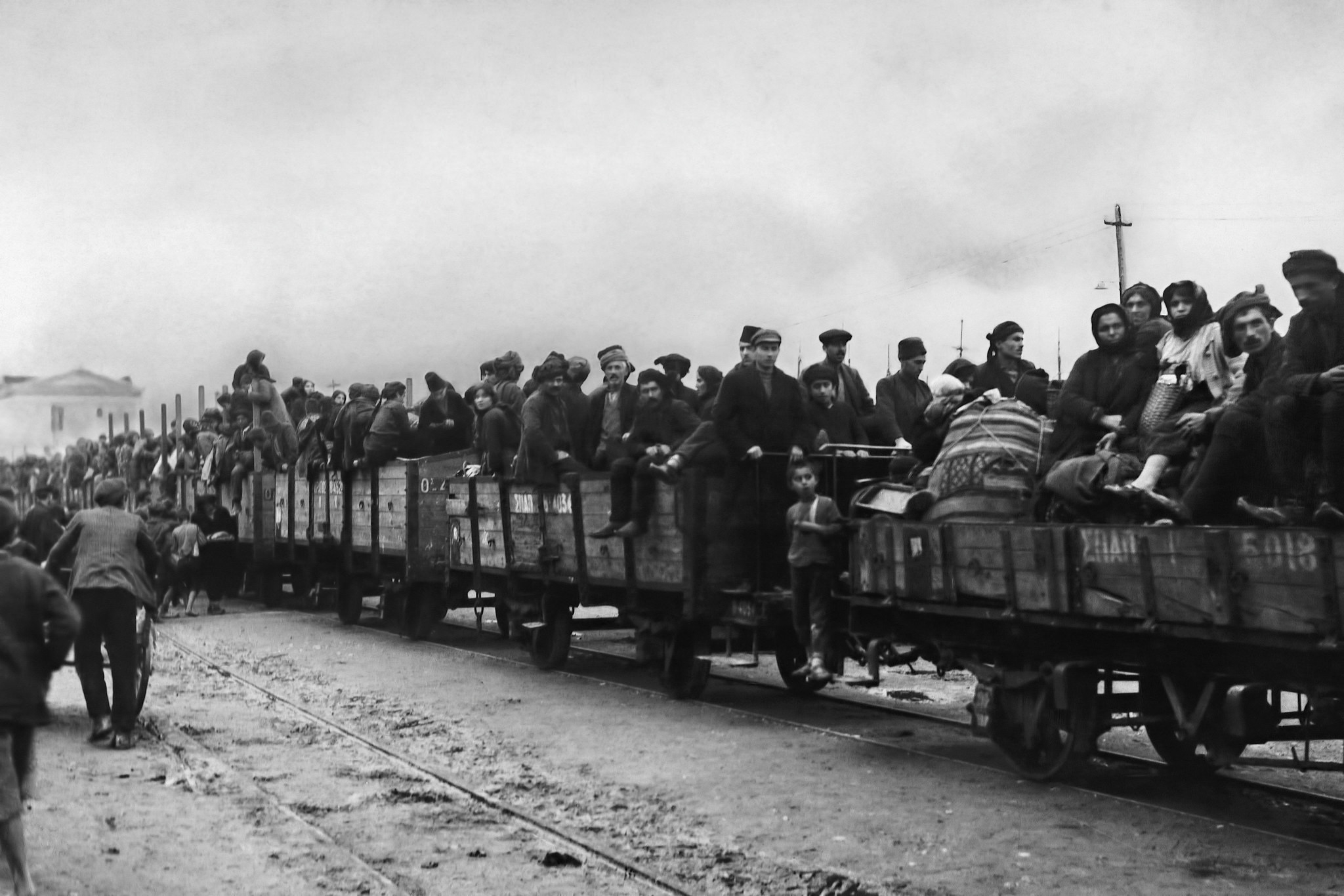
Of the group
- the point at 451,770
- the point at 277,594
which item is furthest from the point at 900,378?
the point at 277,594

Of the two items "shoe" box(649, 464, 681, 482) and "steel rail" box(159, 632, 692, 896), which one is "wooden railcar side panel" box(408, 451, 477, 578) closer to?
"steel rail" box(159, 632, 692, 896)

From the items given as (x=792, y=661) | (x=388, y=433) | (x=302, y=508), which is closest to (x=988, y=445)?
(x=792, y=661)

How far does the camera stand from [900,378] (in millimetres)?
12062

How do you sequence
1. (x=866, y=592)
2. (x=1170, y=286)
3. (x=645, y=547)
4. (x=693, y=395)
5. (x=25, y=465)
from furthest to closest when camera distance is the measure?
(x=25, y=465)
(x=693, y=395)
(x=645, y=547)
(x=866, y=592)
(x=1170, y=286)

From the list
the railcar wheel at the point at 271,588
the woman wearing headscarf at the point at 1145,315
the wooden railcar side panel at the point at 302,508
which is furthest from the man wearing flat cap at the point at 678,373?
the railcar wheel at the point at 271,588

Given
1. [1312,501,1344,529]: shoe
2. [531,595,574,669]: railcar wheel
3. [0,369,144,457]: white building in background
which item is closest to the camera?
[1312,501,1344,529]: shoe

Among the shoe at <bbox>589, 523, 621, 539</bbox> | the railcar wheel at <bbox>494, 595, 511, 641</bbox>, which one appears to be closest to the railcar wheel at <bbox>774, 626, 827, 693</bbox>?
the shoe at <bbox>589, 523, 621, 539</bbox>

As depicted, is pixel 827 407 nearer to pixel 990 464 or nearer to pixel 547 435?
pixel 990 464

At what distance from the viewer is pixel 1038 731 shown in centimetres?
836

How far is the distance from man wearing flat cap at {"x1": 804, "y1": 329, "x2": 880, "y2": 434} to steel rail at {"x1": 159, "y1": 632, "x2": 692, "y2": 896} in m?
4.01

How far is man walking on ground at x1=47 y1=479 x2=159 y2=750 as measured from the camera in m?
9.56

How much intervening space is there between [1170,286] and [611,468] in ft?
15.5

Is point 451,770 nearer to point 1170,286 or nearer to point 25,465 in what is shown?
point 1170,286

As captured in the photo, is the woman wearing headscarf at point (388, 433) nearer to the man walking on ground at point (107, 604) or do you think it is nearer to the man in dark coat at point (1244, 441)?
the man walking on ground at point (107, 604)
